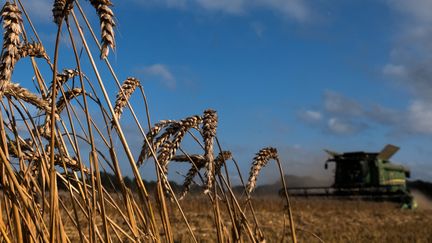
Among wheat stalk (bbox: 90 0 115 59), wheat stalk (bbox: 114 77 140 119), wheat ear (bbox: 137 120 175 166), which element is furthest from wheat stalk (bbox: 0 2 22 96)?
wheat ear (bbox: 137 120 175 166)

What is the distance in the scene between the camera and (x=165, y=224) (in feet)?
7.11

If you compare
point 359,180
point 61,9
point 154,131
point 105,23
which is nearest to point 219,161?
point 154,131

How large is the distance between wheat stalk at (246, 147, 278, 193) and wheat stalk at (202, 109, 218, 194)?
270 mm

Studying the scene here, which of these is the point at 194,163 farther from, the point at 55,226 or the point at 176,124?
the point at 55,226

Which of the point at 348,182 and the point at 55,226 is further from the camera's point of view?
the point at 348,182

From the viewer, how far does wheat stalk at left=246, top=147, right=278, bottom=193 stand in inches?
96.6

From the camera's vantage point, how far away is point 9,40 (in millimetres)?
1530

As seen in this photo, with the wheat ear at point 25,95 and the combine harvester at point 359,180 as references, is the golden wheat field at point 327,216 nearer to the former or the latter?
the combine harvester at point 359,180

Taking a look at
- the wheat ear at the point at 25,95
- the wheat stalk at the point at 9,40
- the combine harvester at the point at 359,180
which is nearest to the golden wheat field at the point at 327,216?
the combine harvester at the point at 359,180

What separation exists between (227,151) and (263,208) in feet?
49.8

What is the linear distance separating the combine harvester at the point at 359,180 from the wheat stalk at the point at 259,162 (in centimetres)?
2264

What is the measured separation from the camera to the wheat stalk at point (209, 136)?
2133mm

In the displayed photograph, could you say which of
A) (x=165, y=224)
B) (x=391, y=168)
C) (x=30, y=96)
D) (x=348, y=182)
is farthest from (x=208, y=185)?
(x=391, y=168)

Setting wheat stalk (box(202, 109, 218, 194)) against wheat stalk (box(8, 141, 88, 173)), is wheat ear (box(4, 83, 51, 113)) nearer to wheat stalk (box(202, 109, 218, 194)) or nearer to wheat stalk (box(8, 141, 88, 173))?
wheat stalk (box(8, 141, 88, 173))
